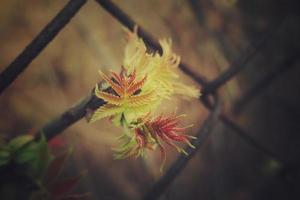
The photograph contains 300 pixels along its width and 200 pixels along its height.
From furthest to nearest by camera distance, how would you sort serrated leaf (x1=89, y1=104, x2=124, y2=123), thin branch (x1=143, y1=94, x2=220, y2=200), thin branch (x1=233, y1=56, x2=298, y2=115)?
thin branch (x1=233, y1=56, x2=298, y2=115) → thin branch (x1=143, y1=94, x2=220, y2=200) → serrated leaf (x1=89, y1=104, x2=124, y2=123)

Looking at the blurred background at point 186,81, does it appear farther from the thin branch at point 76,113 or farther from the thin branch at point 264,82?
the thin branch at point 76,113

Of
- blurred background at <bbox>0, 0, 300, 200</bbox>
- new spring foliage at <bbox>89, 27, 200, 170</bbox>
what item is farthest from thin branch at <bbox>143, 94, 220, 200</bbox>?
blurred background at <bbox>0, 0, 300, 200</bbox>

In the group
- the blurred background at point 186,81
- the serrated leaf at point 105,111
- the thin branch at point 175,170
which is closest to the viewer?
the serrated leaf at point 105,111

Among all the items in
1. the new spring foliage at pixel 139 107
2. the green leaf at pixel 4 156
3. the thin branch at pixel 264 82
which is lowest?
the green leaf at pixel 4 156

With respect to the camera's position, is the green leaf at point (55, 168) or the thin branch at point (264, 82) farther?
the thin branch at point (264, 82)

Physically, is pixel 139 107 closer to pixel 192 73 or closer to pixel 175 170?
pixel 175 170

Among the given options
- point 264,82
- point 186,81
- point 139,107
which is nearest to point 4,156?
point 139,107

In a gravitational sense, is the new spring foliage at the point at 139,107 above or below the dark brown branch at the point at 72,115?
above

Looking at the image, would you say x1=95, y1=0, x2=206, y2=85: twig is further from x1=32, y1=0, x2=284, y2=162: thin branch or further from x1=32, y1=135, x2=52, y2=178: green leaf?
x1=32, y1=135, x2=52, y2=178: green leaf

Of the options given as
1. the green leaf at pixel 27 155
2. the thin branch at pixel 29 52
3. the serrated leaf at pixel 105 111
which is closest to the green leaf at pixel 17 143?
the green leaf at pixel 27 155
